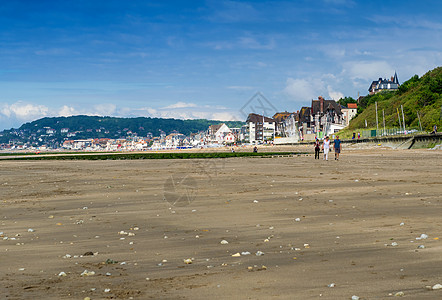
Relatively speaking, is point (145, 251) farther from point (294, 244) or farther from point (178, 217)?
point (178, 217)

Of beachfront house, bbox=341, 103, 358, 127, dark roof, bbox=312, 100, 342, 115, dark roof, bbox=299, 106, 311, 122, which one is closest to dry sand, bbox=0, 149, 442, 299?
dark roof, bbox=312, 100, 342, 115

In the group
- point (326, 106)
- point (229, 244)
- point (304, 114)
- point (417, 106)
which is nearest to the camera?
point (229, 244)

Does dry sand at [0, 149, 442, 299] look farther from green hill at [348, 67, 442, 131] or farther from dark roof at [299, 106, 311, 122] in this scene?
dark roof at [299, 106, 311, 122]

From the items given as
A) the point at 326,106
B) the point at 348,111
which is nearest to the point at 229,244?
the point at 326,106

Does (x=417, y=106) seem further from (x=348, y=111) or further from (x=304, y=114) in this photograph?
(x=348, y=111)

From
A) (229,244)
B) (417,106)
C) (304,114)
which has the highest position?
(304,114)

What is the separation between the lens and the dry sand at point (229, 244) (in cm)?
616

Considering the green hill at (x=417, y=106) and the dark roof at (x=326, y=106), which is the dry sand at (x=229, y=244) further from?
the dark roof at (x=326, y=106)

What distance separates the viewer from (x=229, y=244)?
29.3ft

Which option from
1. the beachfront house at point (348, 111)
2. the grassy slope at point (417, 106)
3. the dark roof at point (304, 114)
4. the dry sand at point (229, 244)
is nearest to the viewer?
the dry sand at point (229, 244)

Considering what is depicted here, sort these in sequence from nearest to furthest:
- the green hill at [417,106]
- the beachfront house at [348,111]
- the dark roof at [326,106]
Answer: the green hill at [417,106] < the dark roof at [326,106] < the beachfront house at [348,111]

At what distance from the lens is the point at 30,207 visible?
15141mm

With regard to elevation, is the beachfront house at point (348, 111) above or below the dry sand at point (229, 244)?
above

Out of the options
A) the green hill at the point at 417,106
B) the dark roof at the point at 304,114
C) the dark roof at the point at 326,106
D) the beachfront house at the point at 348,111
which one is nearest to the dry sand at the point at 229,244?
the green hill at the point at 417,106
